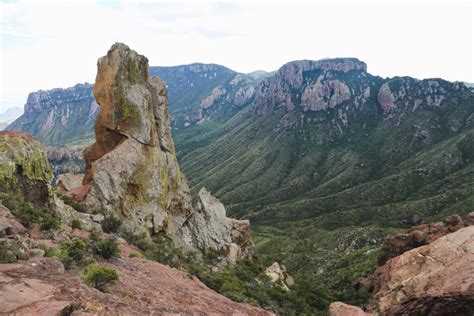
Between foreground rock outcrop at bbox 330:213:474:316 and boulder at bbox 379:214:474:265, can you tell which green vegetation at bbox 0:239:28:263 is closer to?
foreground rock outcrop at bbox 330:213:474:316

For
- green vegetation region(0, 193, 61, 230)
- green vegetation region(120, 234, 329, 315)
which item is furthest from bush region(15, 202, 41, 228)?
green vegetation region(120, 234, 329, 315)

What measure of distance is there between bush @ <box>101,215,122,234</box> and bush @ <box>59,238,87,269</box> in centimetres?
1284

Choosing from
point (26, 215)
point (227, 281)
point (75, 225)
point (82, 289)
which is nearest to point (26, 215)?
point (26, 215)

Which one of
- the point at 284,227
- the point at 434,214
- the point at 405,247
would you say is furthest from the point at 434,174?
the point at 405,247

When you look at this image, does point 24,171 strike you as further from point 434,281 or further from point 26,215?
point 434,281

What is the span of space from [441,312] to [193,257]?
2482cm

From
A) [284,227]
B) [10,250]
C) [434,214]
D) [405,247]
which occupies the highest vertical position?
[10,250]

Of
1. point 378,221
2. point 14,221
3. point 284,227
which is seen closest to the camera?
point 14,221

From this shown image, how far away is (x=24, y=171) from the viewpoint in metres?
27.6

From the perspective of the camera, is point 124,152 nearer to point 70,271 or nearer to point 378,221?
point 70,271

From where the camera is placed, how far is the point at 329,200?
180625mm

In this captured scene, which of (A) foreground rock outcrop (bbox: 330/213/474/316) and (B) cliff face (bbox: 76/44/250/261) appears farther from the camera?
(B) cliff face (bbox: 76/44/250/261)

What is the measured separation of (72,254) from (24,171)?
11.5 m

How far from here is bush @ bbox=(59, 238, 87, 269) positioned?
18.3m
